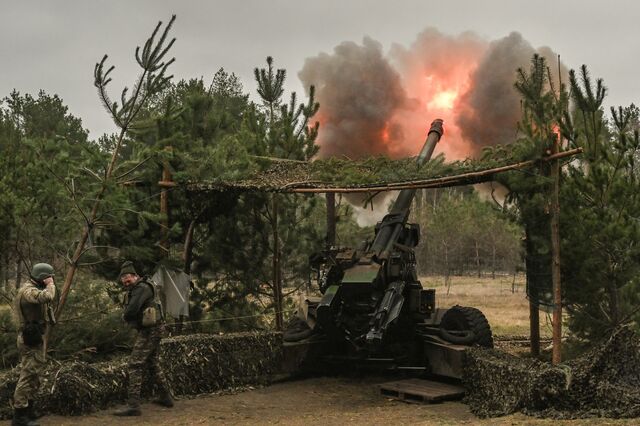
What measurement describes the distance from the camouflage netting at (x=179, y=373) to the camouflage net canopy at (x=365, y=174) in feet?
8.22

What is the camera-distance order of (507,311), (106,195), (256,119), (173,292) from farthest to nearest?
(507,311), (256,119), (173,292), (106,195)

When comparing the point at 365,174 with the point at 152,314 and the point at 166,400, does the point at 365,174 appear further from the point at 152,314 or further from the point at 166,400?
the point at 166,400

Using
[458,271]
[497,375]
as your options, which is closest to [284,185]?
[497,375]

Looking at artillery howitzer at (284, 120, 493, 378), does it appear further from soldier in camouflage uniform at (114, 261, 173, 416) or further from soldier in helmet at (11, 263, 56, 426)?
soldier in helmet at (11, 263, 56, 426)

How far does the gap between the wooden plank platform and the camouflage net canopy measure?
3.01 meters

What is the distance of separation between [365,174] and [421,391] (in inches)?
133

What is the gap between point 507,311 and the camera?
25188 mm

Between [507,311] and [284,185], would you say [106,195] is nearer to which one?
[284,185]

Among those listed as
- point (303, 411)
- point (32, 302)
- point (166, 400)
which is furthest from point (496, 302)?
point (32, 302)

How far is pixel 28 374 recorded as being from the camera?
769cm

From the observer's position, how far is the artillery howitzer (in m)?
10.8

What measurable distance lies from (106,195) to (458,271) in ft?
138

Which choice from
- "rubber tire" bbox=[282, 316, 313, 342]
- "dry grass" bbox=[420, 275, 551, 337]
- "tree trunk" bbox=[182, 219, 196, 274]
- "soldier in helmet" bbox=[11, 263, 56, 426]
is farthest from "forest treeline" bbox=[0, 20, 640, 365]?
"dry grass" bbox=[420, 275, 551, 337]

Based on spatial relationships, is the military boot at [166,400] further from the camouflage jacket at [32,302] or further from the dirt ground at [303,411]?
the camouflage jacket at [32,302]
